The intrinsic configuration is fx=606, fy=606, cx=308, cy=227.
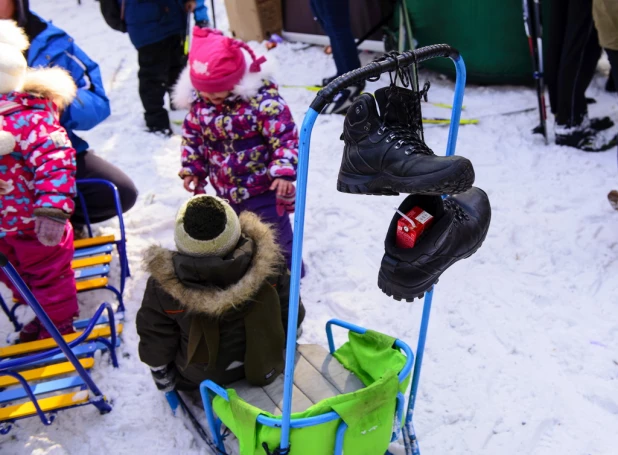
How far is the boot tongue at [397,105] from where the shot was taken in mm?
1515

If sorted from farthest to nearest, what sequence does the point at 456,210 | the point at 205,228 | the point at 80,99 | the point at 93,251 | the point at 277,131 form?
1. the point at 93,251
2. the point at 80,99
3. the point at 277,131
4. the point at 205,228
5. the point at 456,210

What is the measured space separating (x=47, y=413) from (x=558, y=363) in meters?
2.28

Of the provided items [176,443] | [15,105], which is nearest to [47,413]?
[176,443]

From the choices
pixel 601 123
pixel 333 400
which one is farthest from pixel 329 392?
pixel 601 123

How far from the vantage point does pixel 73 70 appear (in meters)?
3.34

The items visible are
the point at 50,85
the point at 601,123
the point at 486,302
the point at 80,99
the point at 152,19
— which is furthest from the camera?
the point at 152,19

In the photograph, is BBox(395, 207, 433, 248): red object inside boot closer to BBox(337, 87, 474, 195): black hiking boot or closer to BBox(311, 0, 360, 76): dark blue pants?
BBox(337, 87, 474, 195): black hiking boot

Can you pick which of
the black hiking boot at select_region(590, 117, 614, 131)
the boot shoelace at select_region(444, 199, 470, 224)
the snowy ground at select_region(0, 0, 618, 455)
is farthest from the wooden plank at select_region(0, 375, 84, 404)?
the black hiking boot at select_region(590, 117, 614, 131)

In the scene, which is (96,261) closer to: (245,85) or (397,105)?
(245,85)

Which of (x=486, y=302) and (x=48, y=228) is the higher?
(x=48, y=228)

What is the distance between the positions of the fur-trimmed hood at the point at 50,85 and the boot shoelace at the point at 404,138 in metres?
1.85

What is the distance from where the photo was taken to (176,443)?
8.33 feet

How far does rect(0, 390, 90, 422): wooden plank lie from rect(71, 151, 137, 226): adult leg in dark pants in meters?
1.26

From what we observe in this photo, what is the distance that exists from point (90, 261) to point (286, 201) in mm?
1181
